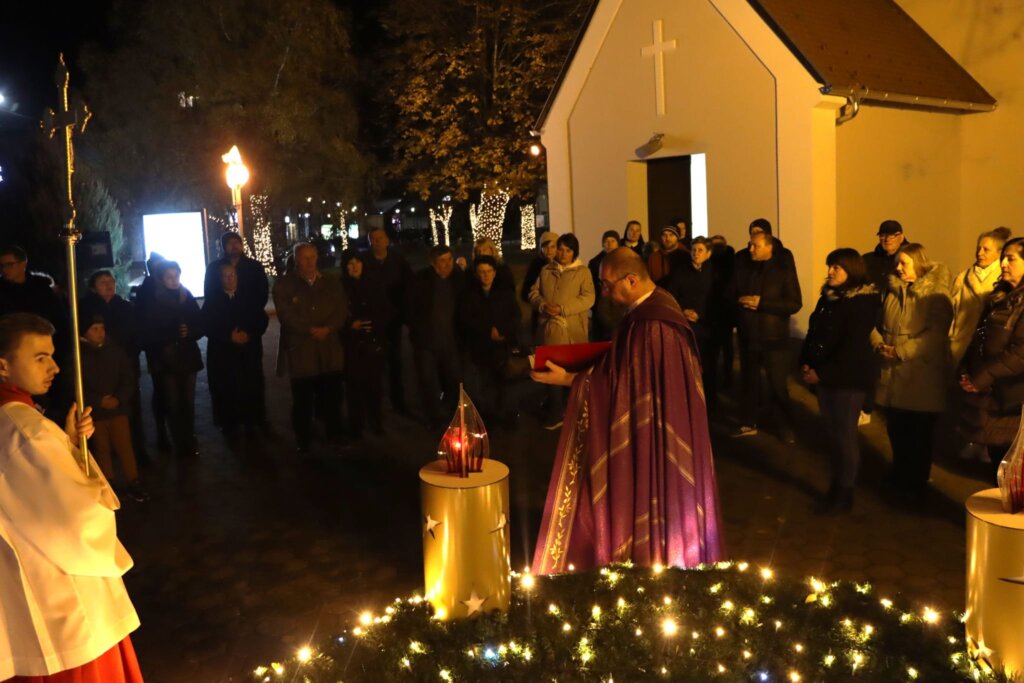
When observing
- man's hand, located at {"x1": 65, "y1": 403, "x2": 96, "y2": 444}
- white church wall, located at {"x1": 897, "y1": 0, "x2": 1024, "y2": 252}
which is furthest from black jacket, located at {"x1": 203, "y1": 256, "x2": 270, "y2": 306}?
white church wall, located at {"x1": 897, "y1": 0, "x2": 1024, "y2": 252}

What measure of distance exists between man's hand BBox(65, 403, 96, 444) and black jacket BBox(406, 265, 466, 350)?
604 cm

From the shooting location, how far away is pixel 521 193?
30.7 metres

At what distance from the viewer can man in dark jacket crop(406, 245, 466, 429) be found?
9664 millimetres

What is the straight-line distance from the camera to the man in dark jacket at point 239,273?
977 cm

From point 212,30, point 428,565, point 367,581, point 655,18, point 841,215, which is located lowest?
point 367,581

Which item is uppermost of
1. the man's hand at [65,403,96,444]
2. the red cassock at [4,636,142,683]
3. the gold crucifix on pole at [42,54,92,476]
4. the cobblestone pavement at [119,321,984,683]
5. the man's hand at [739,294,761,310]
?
the gold crucifix on pole at [42,54,92,476]

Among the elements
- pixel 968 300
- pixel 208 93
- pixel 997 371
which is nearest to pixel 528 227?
pixel 208 93

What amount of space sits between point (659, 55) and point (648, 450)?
10752 mm

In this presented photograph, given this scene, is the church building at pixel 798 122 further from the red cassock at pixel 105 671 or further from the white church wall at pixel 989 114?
the red cassock at pixel 105 671

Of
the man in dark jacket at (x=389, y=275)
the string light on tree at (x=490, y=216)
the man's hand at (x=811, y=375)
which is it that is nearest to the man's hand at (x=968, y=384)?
the man's hand at (x=811, y=375)

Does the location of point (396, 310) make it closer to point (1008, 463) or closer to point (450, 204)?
point (1008, 463)

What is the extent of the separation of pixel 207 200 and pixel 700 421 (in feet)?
96.5

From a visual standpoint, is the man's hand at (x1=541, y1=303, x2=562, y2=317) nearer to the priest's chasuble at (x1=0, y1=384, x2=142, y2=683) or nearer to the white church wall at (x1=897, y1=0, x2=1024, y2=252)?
the priest's chasuble at (x1=0, y1=384, x2=142, y2=683)

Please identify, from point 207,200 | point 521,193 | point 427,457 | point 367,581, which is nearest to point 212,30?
point 207,200
